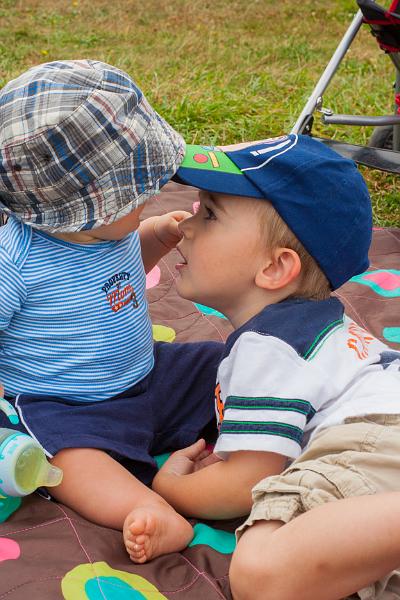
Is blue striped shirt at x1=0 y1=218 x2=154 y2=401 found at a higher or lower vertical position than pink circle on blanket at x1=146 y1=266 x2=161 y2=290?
higher

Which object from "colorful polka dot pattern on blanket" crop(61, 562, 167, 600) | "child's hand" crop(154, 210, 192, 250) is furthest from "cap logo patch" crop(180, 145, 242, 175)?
"colorful polka dot pattern on blanket" crop(61, 562, 167, 600)

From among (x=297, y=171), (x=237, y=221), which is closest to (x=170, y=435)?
(x=237, y=221)

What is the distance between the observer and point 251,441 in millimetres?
1532

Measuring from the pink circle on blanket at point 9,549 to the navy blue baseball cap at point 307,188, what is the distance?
2.43ft

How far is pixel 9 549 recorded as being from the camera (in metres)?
1.51

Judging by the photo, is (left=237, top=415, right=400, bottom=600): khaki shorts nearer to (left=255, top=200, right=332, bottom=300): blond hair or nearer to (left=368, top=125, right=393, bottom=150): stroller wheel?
(left=255, top=200, right=332, bottom=300): blond hair

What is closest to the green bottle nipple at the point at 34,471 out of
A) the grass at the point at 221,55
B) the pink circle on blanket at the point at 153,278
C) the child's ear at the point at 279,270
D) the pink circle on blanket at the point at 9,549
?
the pink circle on blanket at the point at 9,549

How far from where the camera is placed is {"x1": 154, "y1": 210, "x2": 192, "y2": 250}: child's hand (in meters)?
2.05

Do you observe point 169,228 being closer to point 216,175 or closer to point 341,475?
point 216,175

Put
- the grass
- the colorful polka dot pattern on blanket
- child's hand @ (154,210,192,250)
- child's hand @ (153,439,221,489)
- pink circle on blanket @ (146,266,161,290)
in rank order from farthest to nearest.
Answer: the grass, pink circle on blanket @ (146,266,161,290), child's hand @ (154,210,192,250), child's hand @ (153,439,221,489), the colorful polka dot pattern on blanket

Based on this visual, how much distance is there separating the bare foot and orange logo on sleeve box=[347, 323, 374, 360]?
0.46 meters

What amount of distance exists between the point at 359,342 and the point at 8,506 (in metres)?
0.75

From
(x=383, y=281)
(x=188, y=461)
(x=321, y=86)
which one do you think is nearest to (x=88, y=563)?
(x=188, y=461)

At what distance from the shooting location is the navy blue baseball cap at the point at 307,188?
5.30 feet
